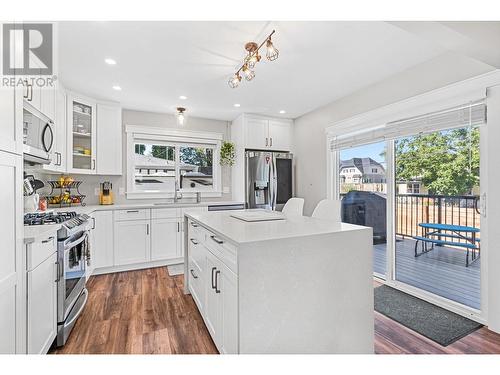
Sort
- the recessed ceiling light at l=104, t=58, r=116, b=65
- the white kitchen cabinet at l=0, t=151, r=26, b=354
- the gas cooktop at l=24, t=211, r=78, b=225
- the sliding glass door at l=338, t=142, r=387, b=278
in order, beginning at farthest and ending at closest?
the sliding glass door at l=338, t=142, r=387, b=278 → the recessed ceiling light at l=104, t=58, r=116, b=65 → the gas cooktop at l=24, t=211, r=78, b=225 → the white kitchen cabinet at l=0, t=151, r=26, b=354

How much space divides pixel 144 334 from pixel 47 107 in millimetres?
2481

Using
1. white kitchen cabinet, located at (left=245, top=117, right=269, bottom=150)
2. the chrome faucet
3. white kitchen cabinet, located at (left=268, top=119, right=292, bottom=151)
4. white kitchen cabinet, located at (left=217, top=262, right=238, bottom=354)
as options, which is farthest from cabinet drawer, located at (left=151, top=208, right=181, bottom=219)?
white kitchen cabinet, located at (left=217, top=262, right=238, bottom=354)

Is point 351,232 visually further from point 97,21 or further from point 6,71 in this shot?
point 97,21

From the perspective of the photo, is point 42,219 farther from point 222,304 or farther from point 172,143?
point 172,143

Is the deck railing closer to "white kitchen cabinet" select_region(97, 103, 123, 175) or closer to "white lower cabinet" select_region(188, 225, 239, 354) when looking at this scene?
"white lower cabinet" select_region(188, 225, 239, 354)

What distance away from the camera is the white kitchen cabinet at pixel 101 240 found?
3215mm

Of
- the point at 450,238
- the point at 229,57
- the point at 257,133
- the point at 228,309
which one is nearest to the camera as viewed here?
the point at 228,309

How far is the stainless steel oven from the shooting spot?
182 centimetres

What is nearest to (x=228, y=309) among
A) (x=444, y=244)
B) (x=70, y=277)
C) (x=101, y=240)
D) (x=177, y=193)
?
(x=70, y=277)

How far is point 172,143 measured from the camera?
431 centimetres

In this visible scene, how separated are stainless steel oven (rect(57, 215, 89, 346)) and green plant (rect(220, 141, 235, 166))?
8.05ft

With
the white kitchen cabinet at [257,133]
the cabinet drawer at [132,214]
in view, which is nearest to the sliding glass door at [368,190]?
the white kitchen cabinet at [257,133]

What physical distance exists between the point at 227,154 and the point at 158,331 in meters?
2.94

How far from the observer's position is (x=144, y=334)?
196 centimetres
